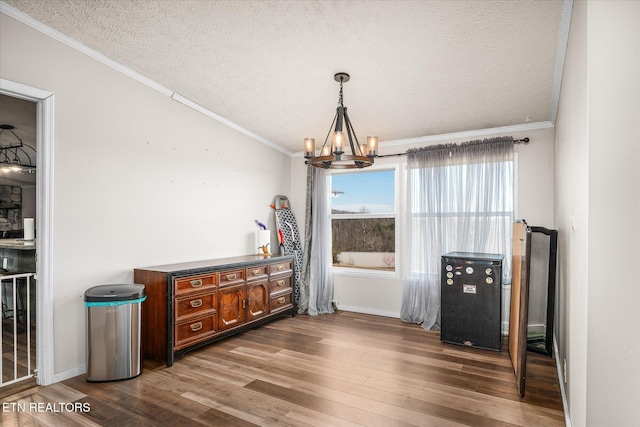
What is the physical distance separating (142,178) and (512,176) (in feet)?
13.5

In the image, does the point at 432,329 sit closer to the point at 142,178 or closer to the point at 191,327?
the point at 191,327

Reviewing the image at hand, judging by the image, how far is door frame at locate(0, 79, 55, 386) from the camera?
279 cm

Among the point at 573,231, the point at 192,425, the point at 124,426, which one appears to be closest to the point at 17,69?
the point at 124,426

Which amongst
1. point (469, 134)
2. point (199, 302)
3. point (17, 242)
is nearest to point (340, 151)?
point (199, 302)

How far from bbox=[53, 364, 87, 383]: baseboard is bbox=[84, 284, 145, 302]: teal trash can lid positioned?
2.11ft

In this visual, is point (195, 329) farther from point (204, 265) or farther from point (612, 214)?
point (612, 214)

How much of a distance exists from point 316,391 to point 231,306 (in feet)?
5.08

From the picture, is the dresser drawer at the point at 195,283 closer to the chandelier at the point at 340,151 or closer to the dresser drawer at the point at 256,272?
the dresser drawer at the point at 256,272

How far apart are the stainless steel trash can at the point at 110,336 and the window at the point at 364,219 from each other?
3141 millimetres

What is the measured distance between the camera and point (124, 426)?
2.22 metres

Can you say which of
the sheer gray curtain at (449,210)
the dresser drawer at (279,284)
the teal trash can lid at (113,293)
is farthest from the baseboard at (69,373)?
the sheer gray curtain at (449,210)

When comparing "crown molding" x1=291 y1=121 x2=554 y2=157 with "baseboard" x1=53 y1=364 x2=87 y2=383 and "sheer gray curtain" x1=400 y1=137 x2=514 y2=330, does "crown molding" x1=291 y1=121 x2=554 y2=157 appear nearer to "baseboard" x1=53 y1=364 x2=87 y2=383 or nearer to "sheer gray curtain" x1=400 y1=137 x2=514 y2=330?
"sheer gray curtain" x1=400 y1=137 x2=514 y2=330

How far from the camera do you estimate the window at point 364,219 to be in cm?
510

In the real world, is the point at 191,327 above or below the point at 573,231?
below
